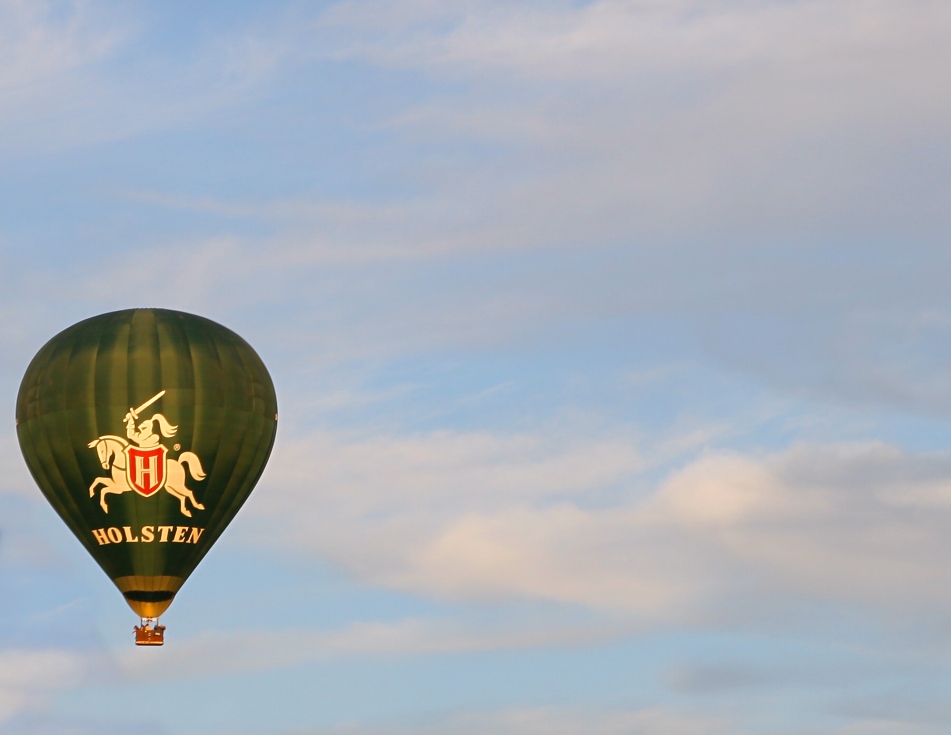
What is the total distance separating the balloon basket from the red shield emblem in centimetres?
435

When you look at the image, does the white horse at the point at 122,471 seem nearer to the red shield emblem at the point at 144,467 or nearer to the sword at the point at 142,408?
the red shield emblem at the point at 144,467

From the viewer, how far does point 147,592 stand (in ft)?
325

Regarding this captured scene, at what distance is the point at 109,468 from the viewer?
9819cm

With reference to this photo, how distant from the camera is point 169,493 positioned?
9850 centimetres

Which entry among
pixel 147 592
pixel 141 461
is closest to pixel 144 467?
pixel 141 461

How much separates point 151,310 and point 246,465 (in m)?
5.92

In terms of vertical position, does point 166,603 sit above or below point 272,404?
below

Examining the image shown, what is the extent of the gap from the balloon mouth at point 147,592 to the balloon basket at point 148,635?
0.42m

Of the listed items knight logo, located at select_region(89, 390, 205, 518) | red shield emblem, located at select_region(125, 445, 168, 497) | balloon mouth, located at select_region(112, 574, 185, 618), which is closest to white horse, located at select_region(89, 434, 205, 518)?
knight logo, located at select_region(89, 390, 205, 518)

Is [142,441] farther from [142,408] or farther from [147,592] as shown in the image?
[147,592]

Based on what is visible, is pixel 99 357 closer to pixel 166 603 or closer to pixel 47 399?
pixel 47 399

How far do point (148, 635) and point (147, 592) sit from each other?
1423mm

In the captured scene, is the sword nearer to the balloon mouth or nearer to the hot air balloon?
the hot air balloon

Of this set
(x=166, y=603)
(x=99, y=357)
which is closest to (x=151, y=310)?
(x=99, y=357)
